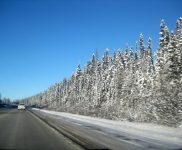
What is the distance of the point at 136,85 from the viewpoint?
54.9m

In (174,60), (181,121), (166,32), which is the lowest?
(181,121)

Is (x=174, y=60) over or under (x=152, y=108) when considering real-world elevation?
over

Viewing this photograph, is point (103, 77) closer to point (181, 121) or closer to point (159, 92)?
point (159, 92)

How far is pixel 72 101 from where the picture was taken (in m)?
99.7

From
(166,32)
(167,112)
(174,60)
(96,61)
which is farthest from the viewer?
(96,61)

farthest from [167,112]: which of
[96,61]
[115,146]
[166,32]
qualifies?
[96,61]

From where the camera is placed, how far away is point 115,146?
1133 cm

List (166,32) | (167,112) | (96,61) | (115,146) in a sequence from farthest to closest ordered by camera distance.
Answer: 1. (96,61)
2. (166,32)
3. (167,112)
4. (115,146)

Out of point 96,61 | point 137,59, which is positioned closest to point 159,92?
point 137,59

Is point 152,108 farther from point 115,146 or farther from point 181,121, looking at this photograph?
point 115,146

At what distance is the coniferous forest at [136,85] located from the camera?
24547 mm

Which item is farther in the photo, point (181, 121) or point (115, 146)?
point (181, 121)

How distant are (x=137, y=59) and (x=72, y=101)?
36.3 meters

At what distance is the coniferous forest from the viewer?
2455 cm
